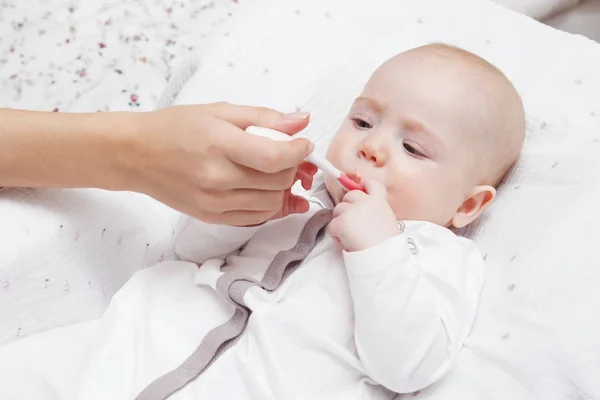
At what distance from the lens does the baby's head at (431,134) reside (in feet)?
3.27

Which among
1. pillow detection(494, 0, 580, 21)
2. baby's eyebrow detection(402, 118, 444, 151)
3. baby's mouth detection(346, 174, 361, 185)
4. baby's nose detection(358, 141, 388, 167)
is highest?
pillow detection(494, 0, 580, 21)

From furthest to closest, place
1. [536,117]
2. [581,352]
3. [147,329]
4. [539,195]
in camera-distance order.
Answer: [536,117], [539,195], [147,329], [581,352]

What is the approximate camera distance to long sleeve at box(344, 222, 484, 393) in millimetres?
879

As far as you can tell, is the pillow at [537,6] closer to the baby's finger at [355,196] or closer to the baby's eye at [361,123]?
the baby's eye at [361,123]

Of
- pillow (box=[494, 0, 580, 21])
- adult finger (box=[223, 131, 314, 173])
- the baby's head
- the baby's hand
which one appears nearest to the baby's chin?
the baby's head

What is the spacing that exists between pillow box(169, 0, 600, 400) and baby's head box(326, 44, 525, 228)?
10 cm

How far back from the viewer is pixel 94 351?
966 millimetres

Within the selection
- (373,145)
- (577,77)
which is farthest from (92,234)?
(577,77)

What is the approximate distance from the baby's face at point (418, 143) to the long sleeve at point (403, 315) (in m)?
0.10

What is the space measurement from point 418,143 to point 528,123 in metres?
0.30

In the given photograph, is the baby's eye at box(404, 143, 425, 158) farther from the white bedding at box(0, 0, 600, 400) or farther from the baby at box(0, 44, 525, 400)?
the white bedding at box(0, 0, 600, 400)

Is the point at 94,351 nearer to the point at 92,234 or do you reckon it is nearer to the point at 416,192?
the point at 92,234

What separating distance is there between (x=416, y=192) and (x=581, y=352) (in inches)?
12.3

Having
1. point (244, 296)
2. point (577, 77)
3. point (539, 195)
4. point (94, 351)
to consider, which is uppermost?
point (577, 77)
